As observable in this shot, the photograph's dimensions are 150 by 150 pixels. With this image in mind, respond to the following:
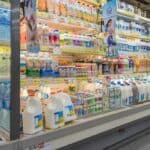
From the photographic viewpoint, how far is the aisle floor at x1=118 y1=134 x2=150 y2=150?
3464mm

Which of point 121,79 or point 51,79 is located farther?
point 121,79

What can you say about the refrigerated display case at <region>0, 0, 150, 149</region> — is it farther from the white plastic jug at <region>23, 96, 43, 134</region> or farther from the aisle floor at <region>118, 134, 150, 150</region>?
the aisle floor at <region>118, 134, 150, 150</region>

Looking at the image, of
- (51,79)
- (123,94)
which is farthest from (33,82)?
(123,94)

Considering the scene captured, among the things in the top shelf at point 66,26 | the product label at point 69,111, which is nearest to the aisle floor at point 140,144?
the product label at point 69,111

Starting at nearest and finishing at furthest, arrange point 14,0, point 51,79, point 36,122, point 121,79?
1. point 14,0
2. point 36,122
3. point 51,79
4. point 121,79

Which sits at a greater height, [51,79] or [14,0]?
[14,0]

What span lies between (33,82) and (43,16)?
572 millimetres

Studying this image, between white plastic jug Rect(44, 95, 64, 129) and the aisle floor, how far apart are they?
129 centimetres

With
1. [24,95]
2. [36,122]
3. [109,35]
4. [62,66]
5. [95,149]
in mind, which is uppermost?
[109,35]

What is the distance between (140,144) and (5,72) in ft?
7.13

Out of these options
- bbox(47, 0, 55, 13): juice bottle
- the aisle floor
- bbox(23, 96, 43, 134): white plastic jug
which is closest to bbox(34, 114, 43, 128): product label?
bbox(23, 96, 43, 134): white plastic jug

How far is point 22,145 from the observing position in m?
1.98

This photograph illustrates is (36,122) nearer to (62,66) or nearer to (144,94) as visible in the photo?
(62,66)

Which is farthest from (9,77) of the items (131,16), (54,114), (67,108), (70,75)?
(131,16)
